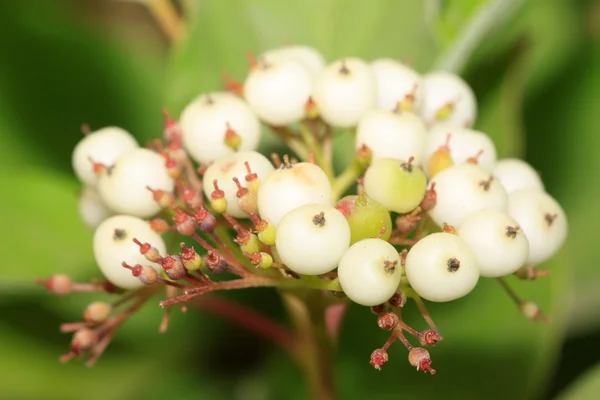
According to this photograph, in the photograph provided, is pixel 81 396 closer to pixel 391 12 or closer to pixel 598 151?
pixel 391 12

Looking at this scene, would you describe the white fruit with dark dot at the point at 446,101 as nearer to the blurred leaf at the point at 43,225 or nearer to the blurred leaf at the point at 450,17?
the blurred leaf at the point at 450,17

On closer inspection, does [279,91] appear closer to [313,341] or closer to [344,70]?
[344,70]

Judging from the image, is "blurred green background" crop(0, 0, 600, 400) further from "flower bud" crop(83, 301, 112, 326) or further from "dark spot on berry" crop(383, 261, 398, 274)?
"dark spot on berry" crop(383, 261, 398, 274)

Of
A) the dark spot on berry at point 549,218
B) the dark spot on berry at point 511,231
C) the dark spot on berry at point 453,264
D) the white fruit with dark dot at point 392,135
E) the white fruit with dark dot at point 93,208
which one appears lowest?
the white fruit with dark dot at point 93,208

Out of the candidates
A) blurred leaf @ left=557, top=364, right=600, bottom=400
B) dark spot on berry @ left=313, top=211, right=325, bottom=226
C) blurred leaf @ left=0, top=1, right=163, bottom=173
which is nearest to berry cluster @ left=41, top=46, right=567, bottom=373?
dark spot on berry @ left=313, top=211, right=325, bottom=226

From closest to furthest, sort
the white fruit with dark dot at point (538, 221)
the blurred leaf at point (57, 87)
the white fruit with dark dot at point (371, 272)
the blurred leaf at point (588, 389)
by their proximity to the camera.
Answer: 1. the white fruit with dark dot at point (371, 272)
2. the white fruit with dark dot at point (538, 221)
3. the blurred leaf at point (588, 389)
4. the blurred leaf at point (57, 87)

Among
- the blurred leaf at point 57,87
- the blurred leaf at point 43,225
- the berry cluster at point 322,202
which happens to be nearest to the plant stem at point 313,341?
the berry cluster at point 322,202
